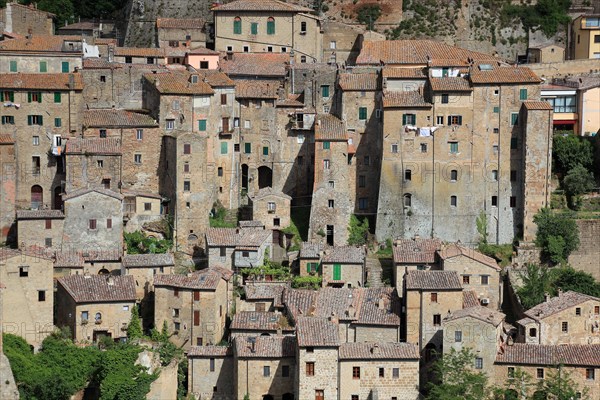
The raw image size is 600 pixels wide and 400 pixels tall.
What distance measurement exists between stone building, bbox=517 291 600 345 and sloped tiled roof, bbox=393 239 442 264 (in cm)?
548

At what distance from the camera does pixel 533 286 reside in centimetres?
7888

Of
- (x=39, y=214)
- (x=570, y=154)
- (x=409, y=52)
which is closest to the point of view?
(x=39, y=214)

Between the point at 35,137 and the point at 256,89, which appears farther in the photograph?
the point at 256,89

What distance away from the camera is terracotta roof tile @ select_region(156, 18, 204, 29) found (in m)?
95.4

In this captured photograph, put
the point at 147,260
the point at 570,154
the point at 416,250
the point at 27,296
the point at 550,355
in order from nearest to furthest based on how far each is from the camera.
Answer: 1. the point at 550,355
2. the point at 27,296
3. the point at 147,260
4. the point at 416,250
5. the point at 570,154

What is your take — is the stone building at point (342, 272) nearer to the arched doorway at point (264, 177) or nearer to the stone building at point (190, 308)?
the stone building at point (190, 308)

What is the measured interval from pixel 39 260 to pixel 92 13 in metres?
34.9

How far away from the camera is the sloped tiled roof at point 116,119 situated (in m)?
82.9

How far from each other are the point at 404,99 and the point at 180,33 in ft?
55.4

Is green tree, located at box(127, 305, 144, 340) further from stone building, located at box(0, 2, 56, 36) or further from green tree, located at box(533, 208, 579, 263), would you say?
stone building, located at box(0, 2, 56, 36)

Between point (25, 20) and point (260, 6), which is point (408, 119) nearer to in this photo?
point (260, 6)

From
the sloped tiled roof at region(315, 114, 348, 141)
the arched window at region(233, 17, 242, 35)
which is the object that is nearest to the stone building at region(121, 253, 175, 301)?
the sloped tiled roof at region(315, 114, 348, 141)

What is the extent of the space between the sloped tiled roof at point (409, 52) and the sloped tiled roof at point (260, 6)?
435 centimetres

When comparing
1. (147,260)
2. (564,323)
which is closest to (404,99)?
(564,323)
